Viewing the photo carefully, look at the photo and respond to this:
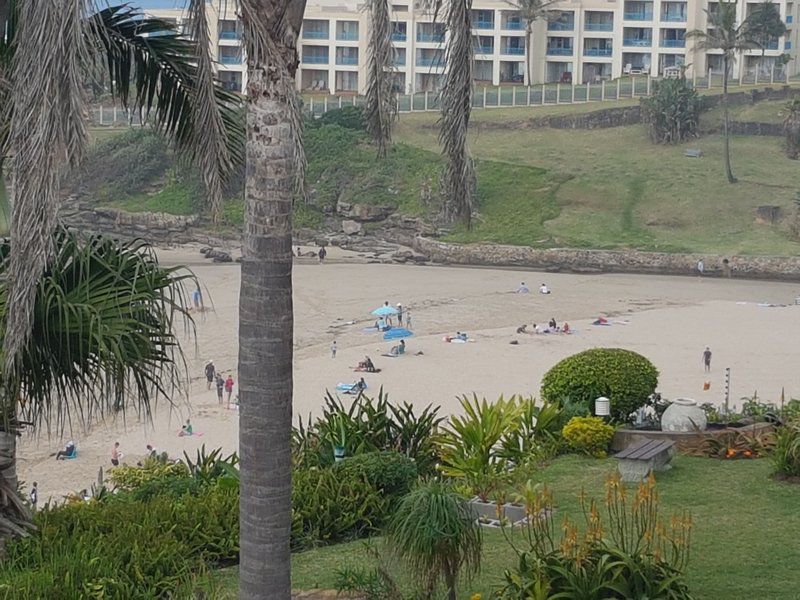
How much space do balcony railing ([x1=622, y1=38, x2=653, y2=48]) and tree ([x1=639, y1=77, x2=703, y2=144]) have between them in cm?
1113

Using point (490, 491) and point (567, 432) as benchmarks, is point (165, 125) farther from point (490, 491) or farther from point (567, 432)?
point (567, 432)

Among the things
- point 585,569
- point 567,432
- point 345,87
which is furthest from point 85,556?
point 345,87

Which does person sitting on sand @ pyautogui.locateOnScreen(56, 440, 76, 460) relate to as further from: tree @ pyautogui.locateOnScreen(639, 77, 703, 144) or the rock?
tree @ pyautogui.locateOnScreen(639, 77, 703, 144)

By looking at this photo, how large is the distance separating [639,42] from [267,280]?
72316 mm

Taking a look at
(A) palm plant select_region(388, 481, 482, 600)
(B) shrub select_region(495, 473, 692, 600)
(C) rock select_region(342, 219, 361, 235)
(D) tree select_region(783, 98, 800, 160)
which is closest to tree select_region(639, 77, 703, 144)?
(D) tree select_region(783, 98, 800, 160)

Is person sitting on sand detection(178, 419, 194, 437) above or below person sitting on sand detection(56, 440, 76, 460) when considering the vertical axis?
above

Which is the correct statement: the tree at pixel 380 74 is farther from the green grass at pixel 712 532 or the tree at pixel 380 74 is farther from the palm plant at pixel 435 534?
the green grass at pixel 712 532

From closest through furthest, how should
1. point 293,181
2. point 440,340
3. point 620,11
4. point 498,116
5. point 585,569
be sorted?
point 293,181 → point 585,569 → point 440,340 → point 498,116 → point 620,11

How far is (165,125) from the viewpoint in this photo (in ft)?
29.3

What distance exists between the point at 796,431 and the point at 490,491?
8.91ft

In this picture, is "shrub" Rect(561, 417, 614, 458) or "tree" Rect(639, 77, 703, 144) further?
"tree" Rect(639, 77, 703, 144)

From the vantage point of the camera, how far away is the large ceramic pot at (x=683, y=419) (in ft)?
42.2

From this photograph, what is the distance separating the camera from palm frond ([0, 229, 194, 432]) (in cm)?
715

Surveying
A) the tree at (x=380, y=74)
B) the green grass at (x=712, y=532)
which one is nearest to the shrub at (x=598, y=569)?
the green grass at (x=712, y=532)
